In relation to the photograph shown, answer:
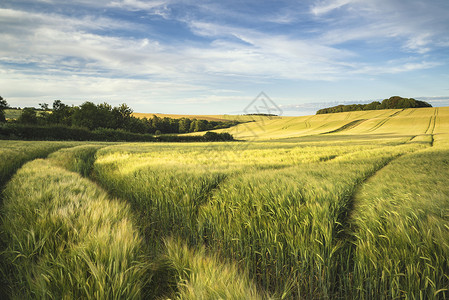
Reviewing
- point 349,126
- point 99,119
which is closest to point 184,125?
point 99,119

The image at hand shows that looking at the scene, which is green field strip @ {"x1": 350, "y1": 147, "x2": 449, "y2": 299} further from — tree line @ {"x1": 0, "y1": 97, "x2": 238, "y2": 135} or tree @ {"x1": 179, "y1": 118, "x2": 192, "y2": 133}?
tree @ {"x1": 179, "y1": 118, "x2": 192, "y2": 133}

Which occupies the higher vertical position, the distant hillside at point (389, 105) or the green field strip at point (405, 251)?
the distant hillside at point (389, 105)

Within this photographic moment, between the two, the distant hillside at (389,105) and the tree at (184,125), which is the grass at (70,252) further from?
the distant hillside at (389,105)

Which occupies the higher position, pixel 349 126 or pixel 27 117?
pixel 27 117

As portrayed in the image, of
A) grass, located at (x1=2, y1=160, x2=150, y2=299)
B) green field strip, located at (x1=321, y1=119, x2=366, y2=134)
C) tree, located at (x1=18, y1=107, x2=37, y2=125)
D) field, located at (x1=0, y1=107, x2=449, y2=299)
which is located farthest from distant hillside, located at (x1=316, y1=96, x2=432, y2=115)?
grass, located at (x1=2, y1=160, x2=150, y2=299)

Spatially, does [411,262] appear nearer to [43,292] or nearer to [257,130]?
[43,292]

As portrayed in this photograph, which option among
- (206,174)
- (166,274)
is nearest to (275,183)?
(206,174)

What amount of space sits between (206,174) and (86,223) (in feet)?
8.04

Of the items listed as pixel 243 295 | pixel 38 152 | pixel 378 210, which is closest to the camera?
pixel 243 295

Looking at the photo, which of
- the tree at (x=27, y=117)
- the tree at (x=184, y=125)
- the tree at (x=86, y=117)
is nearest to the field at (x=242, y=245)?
the tree at (x=86, y=117)

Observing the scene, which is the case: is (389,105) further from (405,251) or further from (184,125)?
(405,251)

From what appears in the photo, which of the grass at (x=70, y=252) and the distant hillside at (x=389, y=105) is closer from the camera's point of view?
the grass at (x=70, y=252)

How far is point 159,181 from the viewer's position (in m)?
4.25

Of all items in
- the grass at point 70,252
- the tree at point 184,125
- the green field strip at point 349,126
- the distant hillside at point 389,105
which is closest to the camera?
the grass at point 70,252
